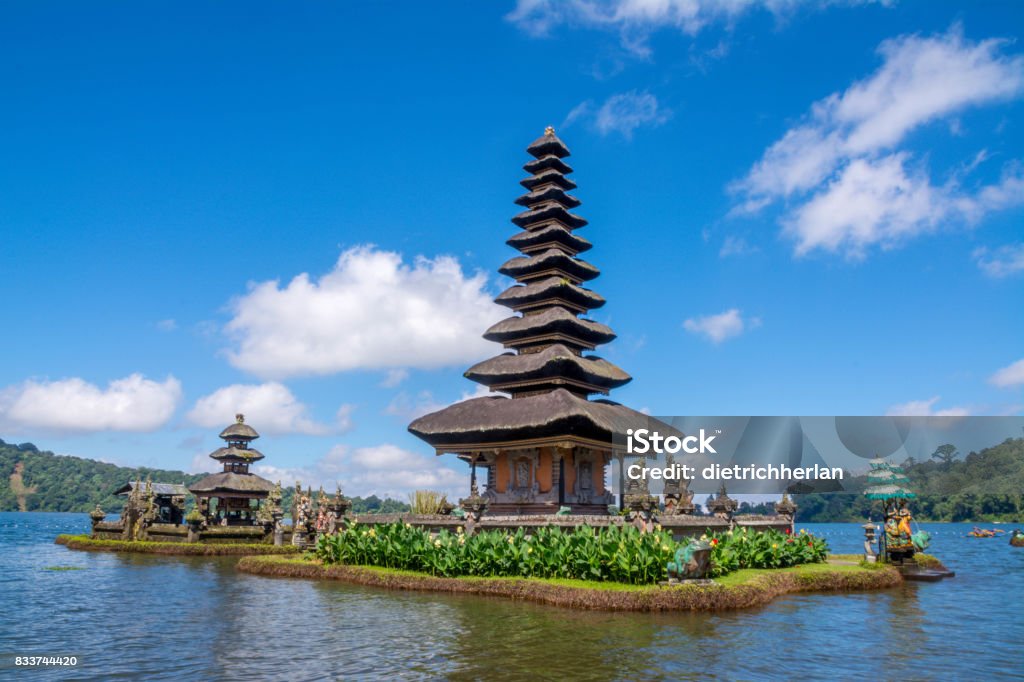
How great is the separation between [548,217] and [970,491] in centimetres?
10681

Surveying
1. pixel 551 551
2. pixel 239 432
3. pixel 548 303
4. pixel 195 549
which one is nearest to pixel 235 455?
pixel 239 432

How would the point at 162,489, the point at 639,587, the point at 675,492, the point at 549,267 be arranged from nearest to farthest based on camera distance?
the point at 639,587, the point at 675,492, the point at 549,267, the point at 162,489

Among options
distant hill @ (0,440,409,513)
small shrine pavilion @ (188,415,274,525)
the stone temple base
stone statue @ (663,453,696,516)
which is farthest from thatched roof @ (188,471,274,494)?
distant hill @ (0,440,409,513)

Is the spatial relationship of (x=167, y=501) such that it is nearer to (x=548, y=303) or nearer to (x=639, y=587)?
(x=548, y=303)

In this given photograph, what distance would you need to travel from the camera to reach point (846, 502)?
13650cm

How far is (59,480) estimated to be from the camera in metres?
163

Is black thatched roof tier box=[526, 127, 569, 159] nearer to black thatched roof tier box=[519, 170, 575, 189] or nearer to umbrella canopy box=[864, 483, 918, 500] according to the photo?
black thatched roof tier box=[519, 170, 575, 189]

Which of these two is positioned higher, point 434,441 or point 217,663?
point 434,441

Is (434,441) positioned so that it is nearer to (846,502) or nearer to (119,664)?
(119,664)

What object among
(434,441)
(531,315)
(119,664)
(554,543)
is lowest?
(119,664)

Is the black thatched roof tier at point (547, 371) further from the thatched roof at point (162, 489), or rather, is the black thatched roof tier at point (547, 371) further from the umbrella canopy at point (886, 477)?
the thatched roof at point (162, 489)

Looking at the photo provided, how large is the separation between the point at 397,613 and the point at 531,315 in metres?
19.0

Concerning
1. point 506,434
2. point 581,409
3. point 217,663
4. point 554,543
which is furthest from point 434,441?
point 217,663

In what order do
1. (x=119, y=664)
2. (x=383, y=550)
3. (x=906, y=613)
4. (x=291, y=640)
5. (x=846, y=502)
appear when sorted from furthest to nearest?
(x=846, y=502)
(x=383, y=550)
(x=906, y=613)
(x=291, y=640)
(x=119, y=664)
